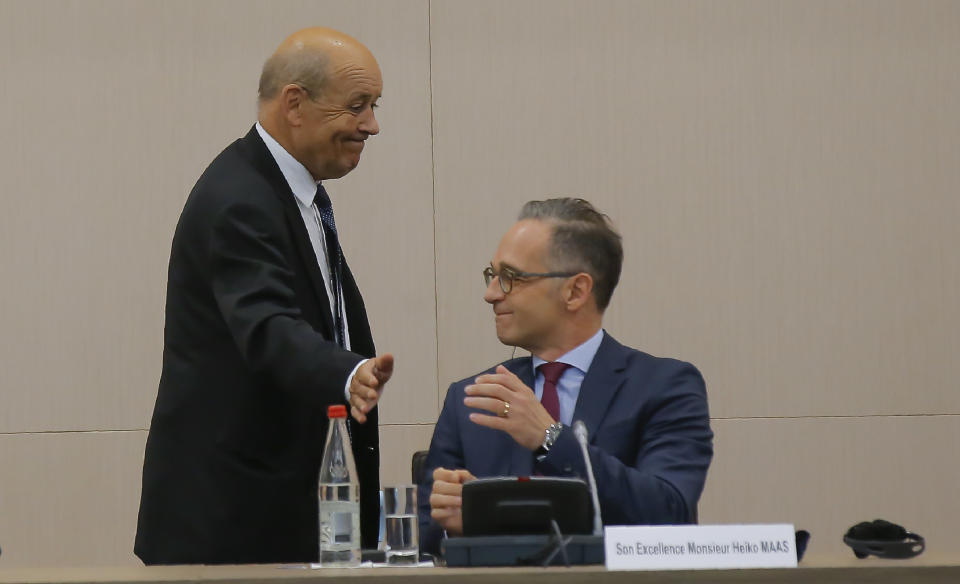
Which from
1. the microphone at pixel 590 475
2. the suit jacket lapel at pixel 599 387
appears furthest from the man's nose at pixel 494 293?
the microphone at pixel 590 475

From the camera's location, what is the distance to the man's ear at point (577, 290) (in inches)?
91.0

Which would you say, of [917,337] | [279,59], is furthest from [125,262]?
[917,337]

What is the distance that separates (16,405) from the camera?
144 inches

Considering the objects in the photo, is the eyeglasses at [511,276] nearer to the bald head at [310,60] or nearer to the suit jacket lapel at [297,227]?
the suit jacket lapel at [297,227]

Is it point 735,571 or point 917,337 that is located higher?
point 917,337

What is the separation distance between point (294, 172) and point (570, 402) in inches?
26.4

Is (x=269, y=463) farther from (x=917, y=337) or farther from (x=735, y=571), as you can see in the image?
(x=917, y=337)

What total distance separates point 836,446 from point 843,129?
37.1 inches

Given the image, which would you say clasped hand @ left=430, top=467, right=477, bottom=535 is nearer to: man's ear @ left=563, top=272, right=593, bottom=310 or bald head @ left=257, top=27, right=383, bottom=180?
man's ear @ left=563, top=272, right=593, bottom=310

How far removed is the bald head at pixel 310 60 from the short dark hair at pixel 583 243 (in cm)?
45

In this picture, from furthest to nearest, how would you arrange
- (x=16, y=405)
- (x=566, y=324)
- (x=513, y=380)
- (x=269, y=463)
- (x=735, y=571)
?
(x=16, y=405) < (x=566, y=324) < (x=269, y=463) < (x=513, y=380) < (x=735, y=571)

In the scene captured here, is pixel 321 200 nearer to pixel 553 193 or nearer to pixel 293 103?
pixel 293 103

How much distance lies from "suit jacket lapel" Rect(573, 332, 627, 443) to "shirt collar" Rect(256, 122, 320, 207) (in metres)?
0.62

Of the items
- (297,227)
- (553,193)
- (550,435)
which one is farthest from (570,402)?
(553,193)
